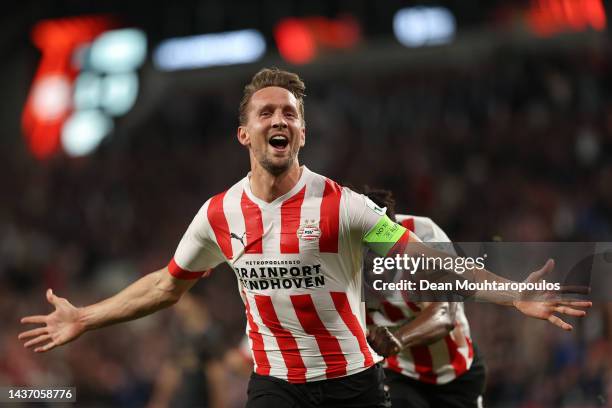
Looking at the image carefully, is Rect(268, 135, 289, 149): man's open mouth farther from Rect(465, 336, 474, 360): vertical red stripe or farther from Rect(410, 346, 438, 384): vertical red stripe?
Rect(465, 336, 474, 360): vertical red stripe

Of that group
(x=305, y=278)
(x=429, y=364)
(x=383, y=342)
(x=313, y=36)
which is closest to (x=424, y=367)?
(x=429, y=364)

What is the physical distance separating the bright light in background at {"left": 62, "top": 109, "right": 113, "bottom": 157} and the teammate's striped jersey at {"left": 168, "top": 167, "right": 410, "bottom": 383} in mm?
14834

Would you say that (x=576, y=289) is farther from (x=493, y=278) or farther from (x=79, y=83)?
(x=79, y=83)

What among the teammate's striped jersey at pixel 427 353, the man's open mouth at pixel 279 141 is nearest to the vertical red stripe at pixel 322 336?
the man's open mouth at pixel 279 141

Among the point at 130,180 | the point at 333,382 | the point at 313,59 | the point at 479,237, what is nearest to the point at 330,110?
the point at 313,59

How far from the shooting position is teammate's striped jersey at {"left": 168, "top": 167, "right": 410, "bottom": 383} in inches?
143

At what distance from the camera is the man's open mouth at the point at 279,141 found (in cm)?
371

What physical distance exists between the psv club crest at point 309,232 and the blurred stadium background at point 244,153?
3.26 meters

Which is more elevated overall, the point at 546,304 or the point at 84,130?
the point at 84,130

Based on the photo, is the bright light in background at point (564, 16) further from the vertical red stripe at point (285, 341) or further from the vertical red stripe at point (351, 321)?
the vertical red stripe at point (285, 341)

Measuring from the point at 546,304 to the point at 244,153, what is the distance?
40.3 feet

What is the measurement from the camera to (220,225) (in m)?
3.83

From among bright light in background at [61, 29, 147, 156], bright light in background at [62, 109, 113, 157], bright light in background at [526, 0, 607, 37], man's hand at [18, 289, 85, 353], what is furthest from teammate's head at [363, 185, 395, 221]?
bright light in background at [61, 29, 147, 156]

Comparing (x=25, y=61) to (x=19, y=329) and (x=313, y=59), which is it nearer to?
(x=313, y=59)
